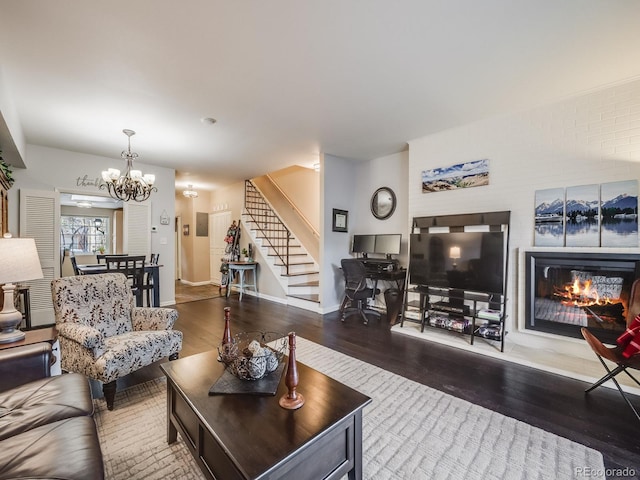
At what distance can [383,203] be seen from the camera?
5000mm

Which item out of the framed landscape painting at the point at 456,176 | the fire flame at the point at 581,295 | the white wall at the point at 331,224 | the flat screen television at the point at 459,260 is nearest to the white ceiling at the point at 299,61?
the framed landscape painting at the point at 456,176

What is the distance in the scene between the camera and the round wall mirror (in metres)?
4.87

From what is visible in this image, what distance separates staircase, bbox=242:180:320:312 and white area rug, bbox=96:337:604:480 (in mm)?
2982

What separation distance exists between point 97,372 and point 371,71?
3268 mm

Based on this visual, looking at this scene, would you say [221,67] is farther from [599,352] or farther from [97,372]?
[599,352]

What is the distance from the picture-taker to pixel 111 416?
1.97m

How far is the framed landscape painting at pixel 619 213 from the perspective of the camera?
2.62 metres

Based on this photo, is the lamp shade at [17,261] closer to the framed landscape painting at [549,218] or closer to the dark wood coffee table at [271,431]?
the dark wood coffee table at [271,431]

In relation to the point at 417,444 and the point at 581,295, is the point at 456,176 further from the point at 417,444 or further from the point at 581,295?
the point at 417,444

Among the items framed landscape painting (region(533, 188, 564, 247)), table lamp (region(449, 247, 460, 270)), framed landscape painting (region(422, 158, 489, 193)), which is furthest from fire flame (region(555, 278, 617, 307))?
framed landscape painting (region(422, 158, 489, 193))

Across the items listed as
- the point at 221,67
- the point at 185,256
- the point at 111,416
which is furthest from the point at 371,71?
the point at 185,256

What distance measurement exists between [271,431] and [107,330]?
2.15 meters

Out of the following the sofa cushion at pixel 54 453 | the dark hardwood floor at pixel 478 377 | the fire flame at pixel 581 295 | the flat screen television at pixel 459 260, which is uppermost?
the flat screen television at pixel 459 260

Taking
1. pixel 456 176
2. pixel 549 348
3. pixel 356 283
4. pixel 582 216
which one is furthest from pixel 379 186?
pixel 549 348
